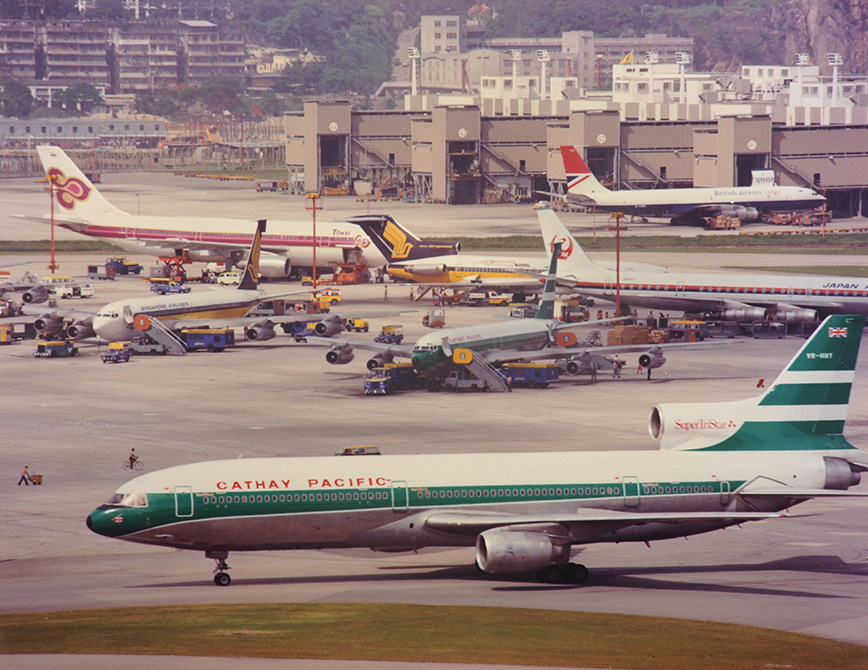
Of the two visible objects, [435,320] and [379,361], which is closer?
[379,361]

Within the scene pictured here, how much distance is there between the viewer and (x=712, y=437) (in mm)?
46062

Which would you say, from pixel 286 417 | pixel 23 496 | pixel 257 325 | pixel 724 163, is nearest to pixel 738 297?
pixel 257 325

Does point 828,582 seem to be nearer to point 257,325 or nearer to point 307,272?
point 257,325

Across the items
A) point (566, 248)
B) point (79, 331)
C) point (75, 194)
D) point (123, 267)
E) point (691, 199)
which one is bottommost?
point (79, 331)

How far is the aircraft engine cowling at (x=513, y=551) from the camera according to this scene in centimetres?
4031

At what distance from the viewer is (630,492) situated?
141ft

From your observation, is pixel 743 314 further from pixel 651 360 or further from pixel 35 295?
pixel 35 295

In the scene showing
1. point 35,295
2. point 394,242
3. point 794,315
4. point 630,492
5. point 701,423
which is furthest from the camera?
point 394,242

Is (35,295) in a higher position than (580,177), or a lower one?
lower

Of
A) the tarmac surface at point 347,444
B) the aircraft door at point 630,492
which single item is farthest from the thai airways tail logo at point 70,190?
the aircraft door at point 630,492

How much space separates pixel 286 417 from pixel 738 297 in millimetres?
47418

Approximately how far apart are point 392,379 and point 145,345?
928 inches

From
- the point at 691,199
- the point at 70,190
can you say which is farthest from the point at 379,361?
the point at 691,199

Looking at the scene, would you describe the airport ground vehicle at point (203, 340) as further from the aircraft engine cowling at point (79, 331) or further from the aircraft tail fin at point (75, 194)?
the aircraft tail fin at point (75, 194)
